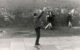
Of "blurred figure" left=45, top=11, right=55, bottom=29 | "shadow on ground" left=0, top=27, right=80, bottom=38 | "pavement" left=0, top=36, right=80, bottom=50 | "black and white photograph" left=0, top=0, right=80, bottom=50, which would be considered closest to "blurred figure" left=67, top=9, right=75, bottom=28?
"black and white photograph" left=0, top=0, right=80, bottom=50

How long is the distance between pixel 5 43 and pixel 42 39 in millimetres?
2218

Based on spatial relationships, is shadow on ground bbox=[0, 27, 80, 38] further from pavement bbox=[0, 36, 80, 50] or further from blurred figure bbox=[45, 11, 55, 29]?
pavement bbox=[0, 36, 80, 50]

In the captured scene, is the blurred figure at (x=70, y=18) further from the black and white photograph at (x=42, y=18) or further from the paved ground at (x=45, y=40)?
the paved ground at (x=45, y=40)

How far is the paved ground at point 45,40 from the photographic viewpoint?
1259 centimetres

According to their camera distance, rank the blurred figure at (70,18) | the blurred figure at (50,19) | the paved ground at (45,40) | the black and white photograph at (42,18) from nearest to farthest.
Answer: the paved ground at (45,40)
the black and white photograph at (42,18)
the blurred figure at (50,19)
the blurred figure at (70,18)

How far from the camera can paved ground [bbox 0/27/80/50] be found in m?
12.6

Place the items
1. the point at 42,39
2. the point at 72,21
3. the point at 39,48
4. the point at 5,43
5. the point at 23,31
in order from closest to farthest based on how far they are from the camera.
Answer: the point at 39,48
the point at 5,43
the point at 42,39
the point at 23,31
the point at 72,21

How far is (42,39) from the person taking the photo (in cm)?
1434

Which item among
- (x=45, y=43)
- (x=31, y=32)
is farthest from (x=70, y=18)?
(x=45, y=43)

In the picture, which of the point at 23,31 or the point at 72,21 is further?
the point at 72,21

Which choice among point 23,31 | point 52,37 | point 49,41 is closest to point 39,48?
point 49,41

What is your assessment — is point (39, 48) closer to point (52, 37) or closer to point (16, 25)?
point (52, 37)

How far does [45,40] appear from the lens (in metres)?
14.1

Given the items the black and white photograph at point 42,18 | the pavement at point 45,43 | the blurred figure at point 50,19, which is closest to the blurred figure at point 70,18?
the black and white photograph at point 42,18
